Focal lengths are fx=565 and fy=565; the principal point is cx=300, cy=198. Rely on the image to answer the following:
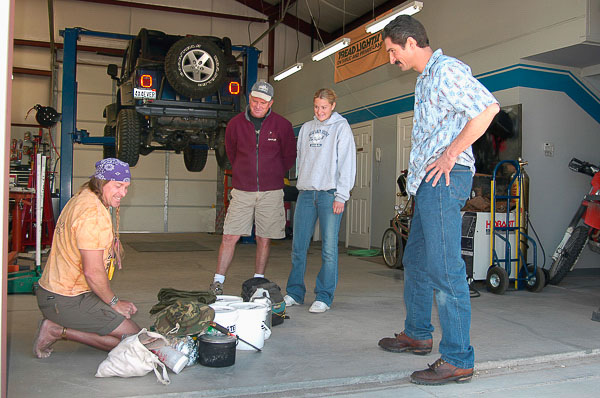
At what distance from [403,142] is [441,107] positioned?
7.03 meters

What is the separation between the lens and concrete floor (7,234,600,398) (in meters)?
2.55

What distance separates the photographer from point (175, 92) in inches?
279

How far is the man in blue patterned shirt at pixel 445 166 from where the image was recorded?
2.52m

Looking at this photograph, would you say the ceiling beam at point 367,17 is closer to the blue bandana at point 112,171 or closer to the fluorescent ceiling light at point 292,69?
the fluorescent ceiling light at point 292,69

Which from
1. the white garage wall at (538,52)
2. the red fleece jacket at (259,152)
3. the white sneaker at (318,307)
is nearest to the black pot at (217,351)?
the white sneaker at (318,307)

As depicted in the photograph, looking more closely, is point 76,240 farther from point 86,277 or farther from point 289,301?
point 289,301

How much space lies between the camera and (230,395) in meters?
2.46

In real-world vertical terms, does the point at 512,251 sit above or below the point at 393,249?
above

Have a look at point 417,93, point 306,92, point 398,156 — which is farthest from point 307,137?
point 306,92

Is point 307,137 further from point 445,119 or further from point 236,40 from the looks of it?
point 236,40

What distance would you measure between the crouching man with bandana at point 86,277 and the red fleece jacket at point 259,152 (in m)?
1.65

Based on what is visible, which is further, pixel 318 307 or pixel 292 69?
pixel 292 69

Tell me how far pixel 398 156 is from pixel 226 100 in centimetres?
358

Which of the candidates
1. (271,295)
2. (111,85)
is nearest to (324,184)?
(271,295)
